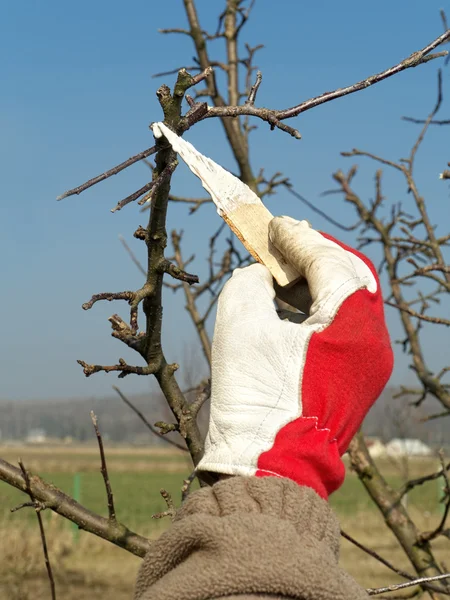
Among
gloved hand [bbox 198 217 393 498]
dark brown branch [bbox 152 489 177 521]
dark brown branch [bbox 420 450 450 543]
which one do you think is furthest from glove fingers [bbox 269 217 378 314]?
dark brown branch [bbox 420 450 450 543]

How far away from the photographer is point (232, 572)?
819mm

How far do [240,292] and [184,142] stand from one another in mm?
289

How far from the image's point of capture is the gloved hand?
1.07m

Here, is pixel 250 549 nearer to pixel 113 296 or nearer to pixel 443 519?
pixel 113 296

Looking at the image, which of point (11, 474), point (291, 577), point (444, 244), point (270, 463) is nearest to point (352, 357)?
point (270, 463)

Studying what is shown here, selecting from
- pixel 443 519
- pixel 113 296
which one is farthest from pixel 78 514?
pixel 443 519

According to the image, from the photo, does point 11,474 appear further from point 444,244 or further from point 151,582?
point 444,244

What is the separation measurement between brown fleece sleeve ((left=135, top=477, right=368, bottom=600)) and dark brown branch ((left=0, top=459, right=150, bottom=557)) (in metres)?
0.57

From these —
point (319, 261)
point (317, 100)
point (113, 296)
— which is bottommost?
point (113, 296)

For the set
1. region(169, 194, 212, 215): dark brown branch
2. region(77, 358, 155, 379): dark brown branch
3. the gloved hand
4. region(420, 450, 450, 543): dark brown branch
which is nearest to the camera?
the gloved hand

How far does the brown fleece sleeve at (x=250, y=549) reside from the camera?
0.82m

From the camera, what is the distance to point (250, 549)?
83cm

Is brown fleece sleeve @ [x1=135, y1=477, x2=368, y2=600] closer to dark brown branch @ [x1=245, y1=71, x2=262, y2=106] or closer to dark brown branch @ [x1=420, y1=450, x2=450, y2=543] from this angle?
dark brown branch @ [x1=245, y1=71, x2=262, y2=106]

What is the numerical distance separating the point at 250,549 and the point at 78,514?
2.62 ft
